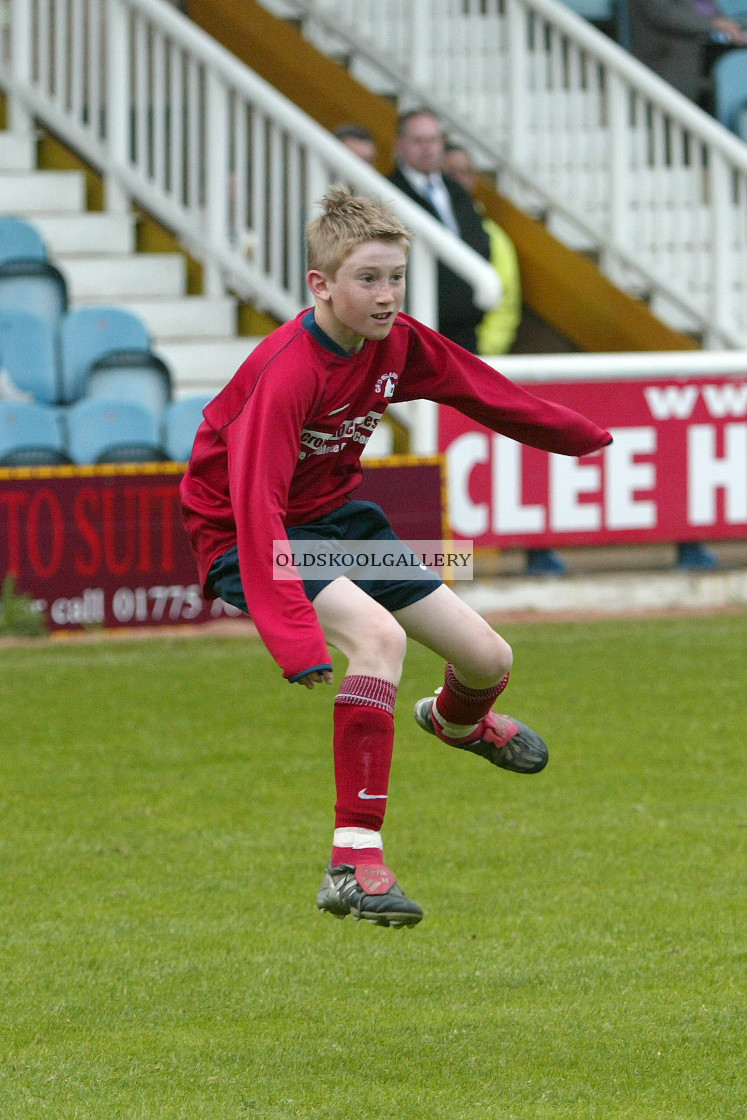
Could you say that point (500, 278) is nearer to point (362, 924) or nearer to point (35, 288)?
point (35, 288)

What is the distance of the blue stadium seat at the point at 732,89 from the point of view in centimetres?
1388

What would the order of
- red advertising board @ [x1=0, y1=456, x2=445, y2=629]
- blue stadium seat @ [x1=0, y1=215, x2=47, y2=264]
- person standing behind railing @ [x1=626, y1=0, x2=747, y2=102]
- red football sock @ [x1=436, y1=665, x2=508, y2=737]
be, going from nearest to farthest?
red football sock @ [x1=436, y1=665, x2=508, y2=737], red advertising board @ [x1=0, y1=456, x2=445, y2=629], blue stadium seat @ [x1=0, y1=215, x2=47, y2=264], person standing behind railing @ [x1=626, y1=0, x2=747, y2=102]

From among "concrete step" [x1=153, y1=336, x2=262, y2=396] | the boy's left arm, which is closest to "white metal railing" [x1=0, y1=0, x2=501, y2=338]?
"concrete step" [x1=153, y1=336, x2=262, y2=396]

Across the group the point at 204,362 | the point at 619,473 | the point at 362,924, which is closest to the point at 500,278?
the point at 619,473

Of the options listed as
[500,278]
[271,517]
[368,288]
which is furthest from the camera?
[500,278]

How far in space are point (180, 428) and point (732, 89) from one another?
18.4ft

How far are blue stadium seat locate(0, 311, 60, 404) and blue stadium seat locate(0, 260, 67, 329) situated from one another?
12 cm

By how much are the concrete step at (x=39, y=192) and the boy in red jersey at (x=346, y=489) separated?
7.67 metres

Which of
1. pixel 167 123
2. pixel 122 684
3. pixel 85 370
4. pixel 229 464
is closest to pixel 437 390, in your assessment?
pixel 229 464

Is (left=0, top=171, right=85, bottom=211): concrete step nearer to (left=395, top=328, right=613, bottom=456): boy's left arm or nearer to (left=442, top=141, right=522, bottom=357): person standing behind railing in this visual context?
(left=442, top=141, right=522, bottom=357): person standing behind railing

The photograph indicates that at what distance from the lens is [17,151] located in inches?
478

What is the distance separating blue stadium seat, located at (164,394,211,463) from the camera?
35.6 feet

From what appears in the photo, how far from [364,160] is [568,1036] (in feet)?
25.2

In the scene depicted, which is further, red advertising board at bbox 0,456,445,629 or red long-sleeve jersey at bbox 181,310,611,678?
red advertising board at bbox 0,456,445,629
